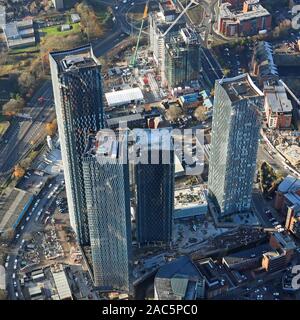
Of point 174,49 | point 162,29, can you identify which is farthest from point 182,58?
point 162,29

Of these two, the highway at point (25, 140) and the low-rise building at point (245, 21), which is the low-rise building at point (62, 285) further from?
the low-rise building at point (245, 21)

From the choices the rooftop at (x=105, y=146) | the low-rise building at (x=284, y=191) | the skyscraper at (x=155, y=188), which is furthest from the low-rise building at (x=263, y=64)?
the rooftop at (x=105, y=146)

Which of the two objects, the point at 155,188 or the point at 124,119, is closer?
the point at 155,188

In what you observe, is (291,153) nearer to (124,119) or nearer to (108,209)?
(124,119)

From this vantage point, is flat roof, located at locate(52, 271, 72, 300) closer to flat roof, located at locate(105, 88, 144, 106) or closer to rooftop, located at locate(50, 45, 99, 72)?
rooftop, located at locate(50, 45, 99, 72)
